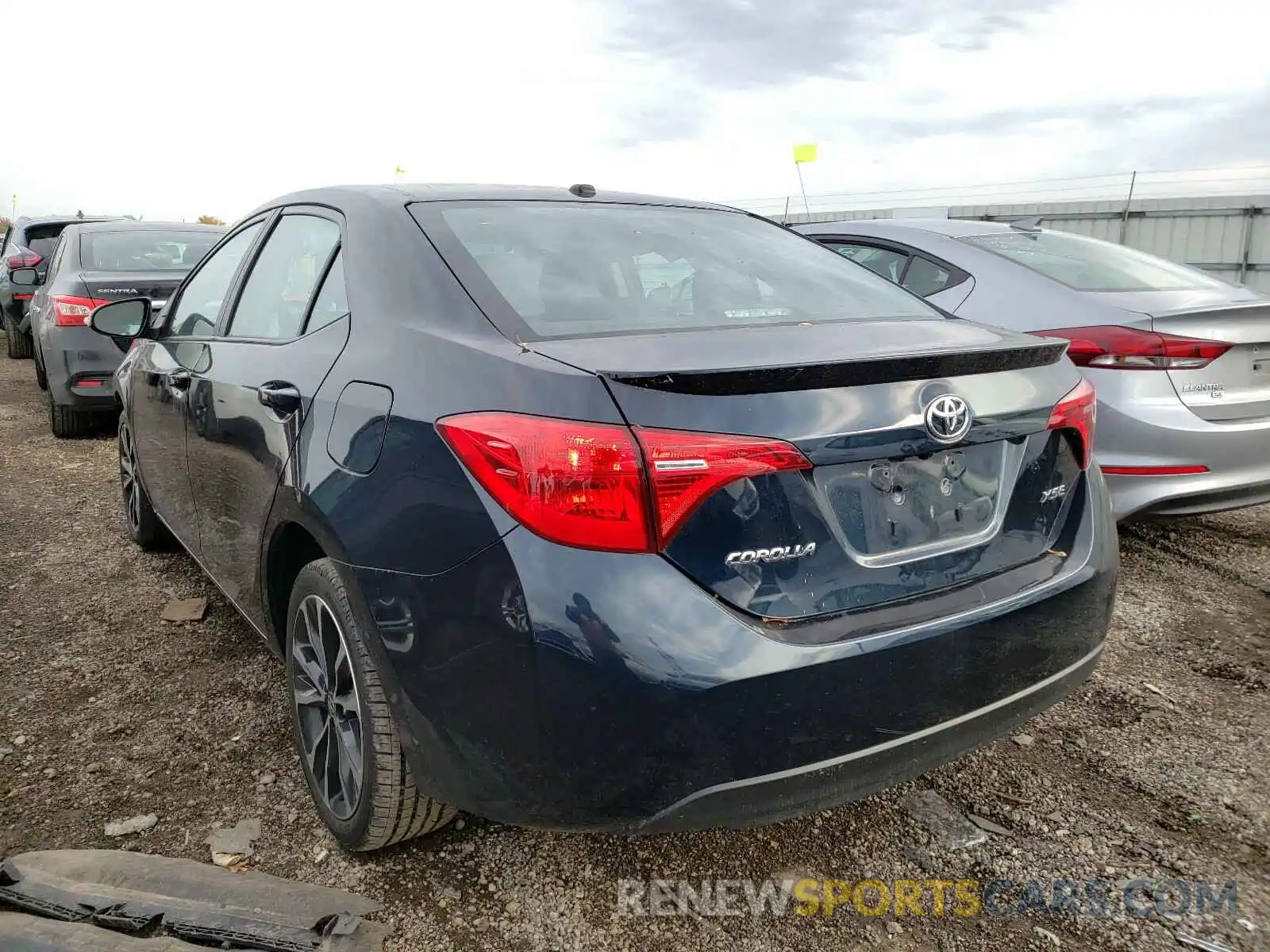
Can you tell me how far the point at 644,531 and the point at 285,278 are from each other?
1664 mm

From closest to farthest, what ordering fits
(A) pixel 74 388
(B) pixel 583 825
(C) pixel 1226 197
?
(B) pixel 583 825, (A) pixel 74 388, (C) pixel 1226 197

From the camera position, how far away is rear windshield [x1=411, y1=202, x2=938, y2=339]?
202 cm

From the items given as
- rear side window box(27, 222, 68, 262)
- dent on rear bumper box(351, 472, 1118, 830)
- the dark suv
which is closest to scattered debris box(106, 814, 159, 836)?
dent on rear bumper box(351, 472, 1118, 830)

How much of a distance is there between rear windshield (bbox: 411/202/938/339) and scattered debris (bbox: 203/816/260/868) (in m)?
1.42

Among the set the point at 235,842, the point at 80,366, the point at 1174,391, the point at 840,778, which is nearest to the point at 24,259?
the point at 80,366

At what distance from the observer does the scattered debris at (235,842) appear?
88.7 inches

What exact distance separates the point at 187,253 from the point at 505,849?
651 cm

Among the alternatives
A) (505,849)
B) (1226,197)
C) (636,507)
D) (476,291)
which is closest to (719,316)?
(476,291)

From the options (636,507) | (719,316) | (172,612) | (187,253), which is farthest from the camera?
(187,253)

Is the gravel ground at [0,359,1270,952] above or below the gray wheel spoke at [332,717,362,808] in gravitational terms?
below

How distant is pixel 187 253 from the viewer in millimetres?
7363

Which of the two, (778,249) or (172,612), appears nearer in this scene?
(778,249)

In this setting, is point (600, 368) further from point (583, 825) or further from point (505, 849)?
point (505, 849)

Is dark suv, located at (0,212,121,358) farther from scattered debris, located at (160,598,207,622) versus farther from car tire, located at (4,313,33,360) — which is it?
scattered debris, located at (160,598,207,622)
